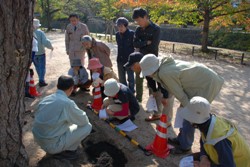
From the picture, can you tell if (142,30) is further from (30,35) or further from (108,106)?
(30,35)

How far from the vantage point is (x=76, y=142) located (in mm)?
3035

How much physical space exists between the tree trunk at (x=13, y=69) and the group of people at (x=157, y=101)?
33 centimetres

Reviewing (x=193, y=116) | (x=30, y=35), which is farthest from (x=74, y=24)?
(x=193, y=116)

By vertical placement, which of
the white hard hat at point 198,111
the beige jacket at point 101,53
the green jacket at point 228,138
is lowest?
the green jacket at point 228,138

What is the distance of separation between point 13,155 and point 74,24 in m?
3.75

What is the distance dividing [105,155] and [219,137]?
1.58m

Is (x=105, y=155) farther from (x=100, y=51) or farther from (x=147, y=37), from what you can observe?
(x=100, y=51)

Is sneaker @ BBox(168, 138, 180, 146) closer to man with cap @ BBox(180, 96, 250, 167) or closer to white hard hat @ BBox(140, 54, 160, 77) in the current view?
white hard hat @ BBox(140, 54, 160, 77)

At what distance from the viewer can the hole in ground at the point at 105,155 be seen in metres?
3.11

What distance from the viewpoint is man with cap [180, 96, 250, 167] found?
2.13 meters

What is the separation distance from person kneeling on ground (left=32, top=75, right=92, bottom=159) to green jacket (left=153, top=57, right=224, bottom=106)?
3.68 feet

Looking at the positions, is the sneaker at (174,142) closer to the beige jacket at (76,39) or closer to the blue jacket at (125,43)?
the blue jacket at (125,43)

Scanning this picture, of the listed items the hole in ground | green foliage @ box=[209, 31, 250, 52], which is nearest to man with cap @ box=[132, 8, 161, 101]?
the hole in ground

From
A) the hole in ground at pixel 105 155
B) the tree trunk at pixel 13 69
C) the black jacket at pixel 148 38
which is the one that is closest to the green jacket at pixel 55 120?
the tree trunk at pixel 13 69
